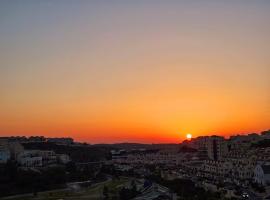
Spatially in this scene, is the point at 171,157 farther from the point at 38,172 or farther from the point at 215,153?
the point at 38,172

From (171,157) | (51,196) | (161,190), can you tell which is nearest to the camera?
(161,190)

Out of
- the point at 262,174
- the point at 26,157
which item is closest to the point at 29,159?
the point at 26,157

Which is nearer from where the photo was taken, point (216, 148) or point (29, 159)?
point (29, 159)

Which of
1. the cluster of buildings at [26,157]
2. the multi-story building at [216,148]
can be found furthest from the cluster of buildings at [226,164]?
the cluster of buildings at [26,157]

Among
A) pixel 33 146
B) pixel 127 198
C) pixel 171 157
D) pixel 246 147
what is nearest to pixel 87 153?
pixel 33 146

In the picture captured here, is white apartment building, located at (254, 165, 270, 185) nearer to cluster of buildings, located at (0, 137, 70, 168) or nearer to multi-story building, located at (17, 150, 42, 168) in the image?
cluster of buildings, located at (0, 137, 70, 168)

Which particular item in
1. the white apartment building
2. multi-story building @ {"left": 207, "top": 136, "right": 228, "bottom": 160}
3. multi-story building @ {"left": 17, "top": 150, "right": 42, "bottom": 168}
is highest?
multi-story building @ {"left": 207, "top": 136, "right": 228, "bottom": 160}

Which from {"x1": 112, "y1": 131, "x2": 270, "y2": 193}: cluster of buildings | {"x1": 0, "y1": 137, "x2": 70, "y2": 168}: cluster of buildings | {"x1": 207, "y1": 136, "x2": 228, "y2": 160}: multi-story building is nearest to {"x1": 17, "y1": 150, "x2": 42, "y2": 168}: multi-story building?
{"x1": 0, "y1": 137, "x2": 70, "y2": 168}: cluster of buildings

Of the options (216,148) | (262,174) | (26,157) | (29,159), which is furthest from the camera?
(216,148)

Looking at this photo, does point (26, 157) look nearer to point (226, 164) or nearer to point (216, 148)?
point (216, 148)

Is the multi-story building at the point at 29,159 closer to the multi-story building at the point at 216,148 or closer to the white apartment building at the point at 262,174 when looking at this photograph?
the multi-story building at the point at 216,148

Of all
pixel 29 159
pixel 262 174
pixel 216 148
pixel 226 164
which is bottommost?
pixel 262 174
